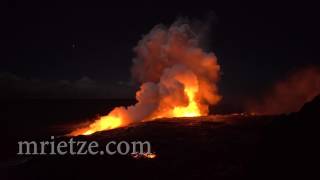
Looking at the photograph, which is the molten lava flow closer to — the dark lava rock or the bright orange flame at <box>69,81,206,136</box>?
the bright orange flame at <box>69,81,206,136</box>

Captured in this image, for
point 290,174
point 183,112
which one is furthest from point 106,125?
point 290,174

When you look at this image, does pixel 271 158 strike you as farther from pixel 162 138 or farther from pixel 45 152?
pixel 45 152

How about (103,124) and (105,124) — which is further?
(105,124)

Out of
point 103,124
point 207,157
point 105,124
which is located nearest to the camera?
point 207,157

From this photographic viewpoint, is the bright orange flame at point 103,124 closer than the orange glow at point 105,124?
Yes

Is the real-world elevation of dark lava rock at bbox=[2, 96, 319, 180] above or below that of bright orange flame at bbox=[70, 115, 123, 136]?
below

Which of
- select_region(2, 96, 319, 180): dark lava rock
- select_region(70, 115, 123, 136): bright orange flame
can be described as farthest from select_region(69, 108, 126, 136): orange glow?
select_region(2, 96, 319, 180): dark lava rock

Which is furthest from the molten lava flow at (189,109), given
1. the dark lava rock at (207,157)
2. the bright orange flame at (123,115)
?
the dark lava rock at (207,157)

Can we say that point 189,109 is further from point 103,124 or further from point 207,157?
point 207,157

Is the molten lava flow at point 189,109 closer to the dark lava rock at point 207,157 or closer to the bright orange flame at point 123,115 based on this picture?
the bright orange flame at point 123,115

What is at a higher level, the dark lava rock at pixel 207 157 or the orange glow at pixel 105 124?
Answer: the orange glow at pixel 105 124

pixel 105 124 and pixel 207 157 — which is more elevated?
pixel 105 124

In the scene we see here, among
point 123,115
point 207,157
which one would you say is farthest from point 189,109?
point 207,157

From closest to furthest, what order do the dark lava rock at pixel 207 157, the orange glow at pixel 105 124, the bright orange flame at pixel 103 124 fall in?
the dark lava rock at pixel 207 157 → the bright orange flame at pixel 103 124 → the orange glow at pixel 105 124
